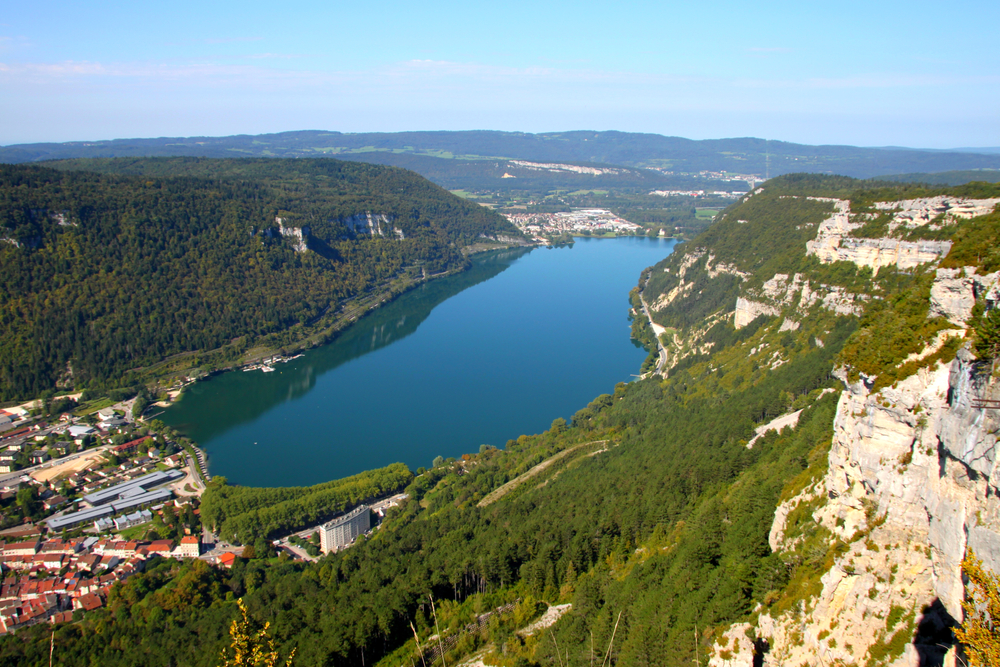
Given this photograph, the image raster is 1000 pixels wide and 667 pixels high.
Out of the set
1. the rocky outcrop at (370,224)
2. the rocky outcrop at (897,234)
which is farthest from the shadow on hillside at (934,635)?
the rocky outcrop at (370,224)

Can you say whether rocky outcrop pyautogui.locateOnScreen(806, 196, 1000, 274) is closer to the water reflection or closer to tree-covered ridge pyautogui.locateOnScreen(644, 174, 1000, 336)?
tree-covered ridge pyautogui.locateOnScreen(644, 174, 1000, 336)

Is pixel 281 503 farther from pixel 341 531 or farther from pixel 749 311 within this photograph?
pixel 749 311

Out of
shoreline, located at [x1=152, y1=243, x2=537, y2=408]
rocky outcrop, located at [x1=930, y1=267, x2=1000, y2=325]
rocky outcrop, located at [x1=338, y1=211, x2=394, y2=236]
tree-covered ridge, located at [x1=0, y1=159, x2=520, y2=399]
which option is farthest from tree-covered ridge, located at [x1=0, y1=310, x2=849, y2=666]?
rocky outcrop, located at [x1=338, y1=211, x2=394, y2=236]

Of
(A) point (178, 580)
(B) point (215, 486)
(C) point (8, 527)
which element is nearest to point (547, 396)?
(B) point (215, 486)

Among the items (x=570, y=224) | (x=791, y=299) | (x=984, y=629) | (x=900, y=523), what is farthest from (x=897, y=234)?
(x=570, y=224)

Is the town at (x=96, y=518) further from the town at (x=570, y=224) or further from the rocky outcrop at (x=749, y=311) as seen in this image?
the town at (x=570, y=224)

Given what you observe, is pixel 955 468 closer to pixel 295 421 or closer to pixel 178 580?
pixel 178 580
